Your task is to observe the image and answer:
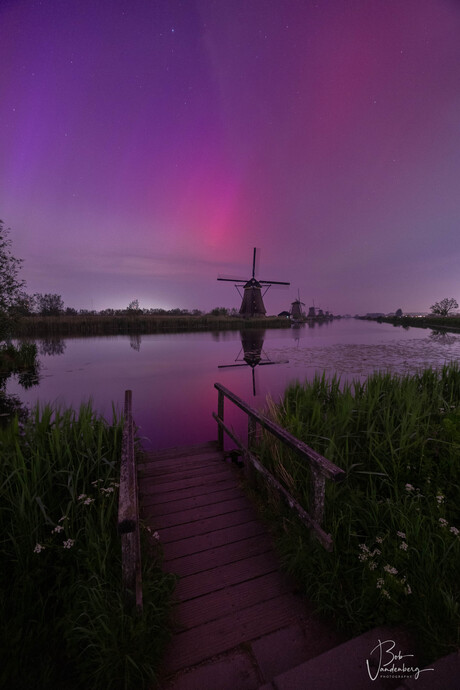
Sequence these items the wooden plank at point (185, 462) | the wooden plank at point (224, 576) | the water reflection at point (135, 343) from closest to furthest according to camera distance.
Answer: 1. the wooden plank at point (224, 576)
2. the wooden plank at point (185, 462)
3. the water reflection at point (135, 343)

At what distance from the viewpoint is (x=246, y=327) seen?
5078cm

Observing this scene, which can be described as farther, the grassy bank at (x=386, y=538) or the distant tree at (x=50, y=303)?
the distant tree at (x=50, y=303)

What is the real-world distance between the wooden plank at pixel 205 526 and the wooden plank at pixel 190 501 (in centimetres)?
30

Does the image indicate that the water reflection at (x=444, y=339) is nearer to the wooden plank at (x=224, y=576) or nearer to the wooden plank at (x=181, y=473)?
the wooden plank at (x=181, y=473)

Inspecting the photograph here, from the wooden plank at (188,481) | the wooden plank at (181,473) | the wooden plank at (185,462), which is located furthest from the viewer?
the wooden plank at (185,462)

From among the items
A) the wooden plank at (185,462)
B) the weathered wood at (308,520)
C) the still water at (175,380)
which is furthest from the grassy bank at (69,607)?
the still water at (175,380)

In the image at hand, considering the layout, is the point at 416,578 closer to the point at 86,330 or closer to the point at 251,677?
the point at 251,677

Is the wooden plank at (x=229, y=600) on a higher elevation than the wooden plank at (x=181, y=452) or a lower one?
higher

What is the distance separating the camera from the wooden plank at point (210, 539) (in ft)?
9.68

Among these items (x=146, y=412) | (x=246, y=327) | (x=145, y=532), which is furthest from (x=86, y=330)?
(x=145, y=532)

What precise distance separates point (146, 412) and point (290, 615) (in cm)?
818

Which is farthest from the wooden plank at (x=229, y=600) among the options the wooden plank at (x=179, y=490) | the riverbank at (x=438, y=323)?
the riverbank at (x=438, y=323)

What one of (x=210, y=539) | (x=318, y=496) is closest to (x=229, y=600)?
(x=210, y=539)

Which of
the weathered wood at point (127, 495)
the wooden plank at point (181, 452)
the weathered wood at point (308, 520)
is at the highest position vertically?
the weathered wood at point (127, 495)
